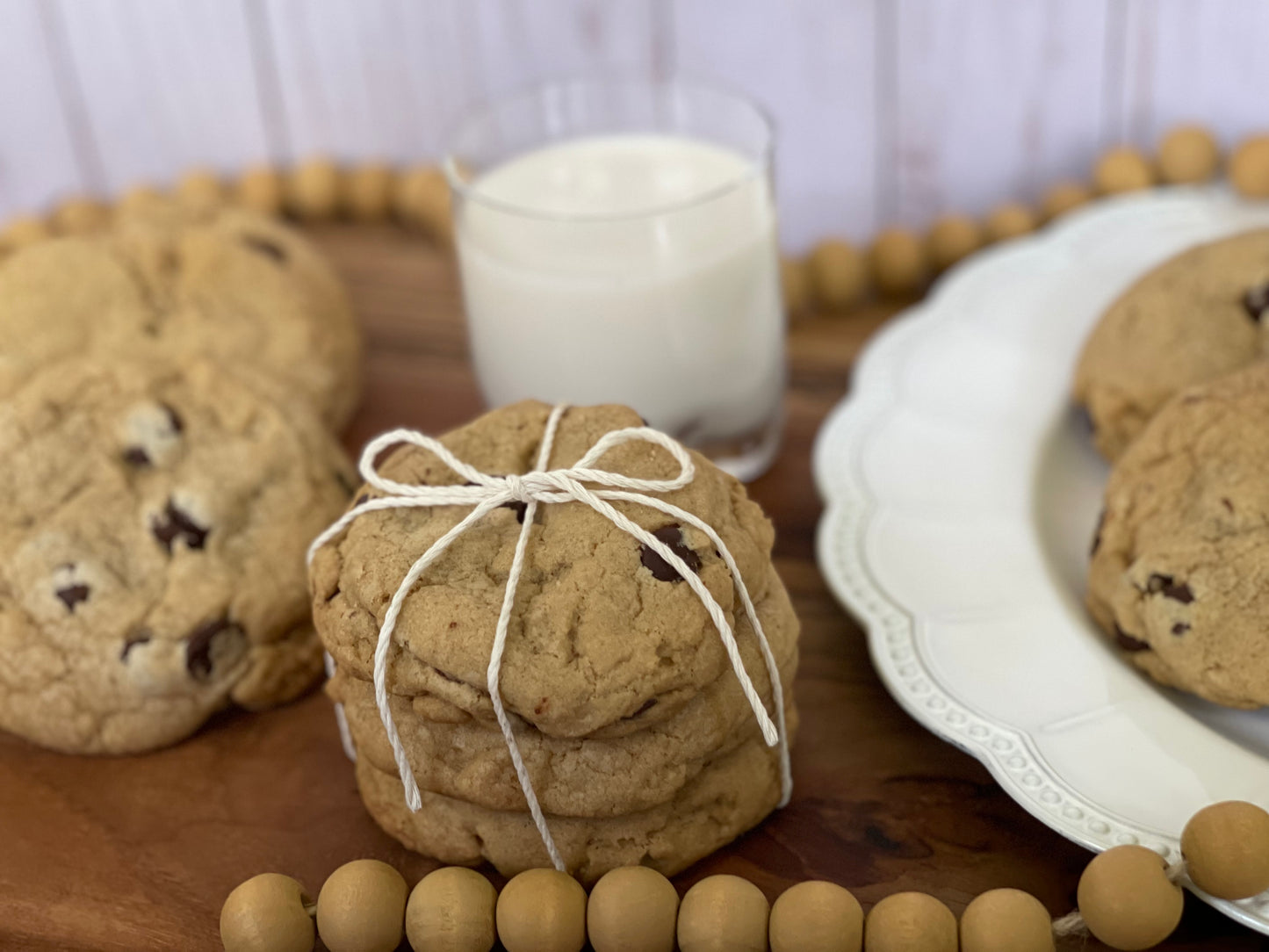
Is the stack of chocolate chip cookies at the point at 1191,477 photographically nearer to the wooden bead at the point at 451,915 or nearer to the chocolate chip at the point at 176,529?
the wooden bead at the point at 451,915

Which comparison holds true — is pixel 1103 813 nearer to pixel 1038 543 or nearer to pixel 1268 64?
pixel 1038 543

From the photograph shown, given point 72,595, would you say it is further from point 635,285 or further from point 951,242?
point 951,242

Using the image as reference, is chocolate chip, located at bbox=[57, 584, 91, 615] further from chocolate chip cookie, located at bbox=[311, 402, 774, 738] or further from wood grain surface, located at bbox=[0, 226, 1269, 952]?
chocolate chip cookie, located at bbox=[311, 402, 774, 738]

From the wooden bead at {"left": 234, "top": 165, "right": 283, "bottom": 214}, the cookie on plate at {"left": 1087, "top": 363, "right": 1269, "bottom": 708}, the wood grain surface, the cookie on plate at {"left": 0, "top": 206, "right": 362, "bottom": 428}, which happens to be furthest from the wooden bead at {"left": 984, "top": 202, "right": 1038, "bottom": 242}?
the wooden bead at {"left": 234, "top": 165, "right": 283, "bottom": 214}

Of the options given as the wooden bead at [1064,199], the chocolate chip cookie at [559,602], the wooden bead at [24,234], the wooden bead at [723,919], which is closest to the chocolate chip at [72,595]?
the chocolate chip cookie at [559,602]

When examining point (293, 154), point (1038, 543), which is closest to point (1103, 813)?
point (1038, 543)

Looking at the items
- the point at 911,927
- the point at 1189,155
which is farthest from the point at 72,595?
the point at 1189,155
